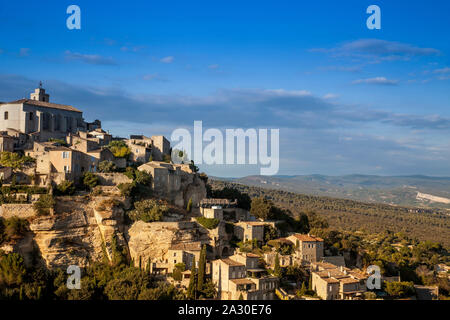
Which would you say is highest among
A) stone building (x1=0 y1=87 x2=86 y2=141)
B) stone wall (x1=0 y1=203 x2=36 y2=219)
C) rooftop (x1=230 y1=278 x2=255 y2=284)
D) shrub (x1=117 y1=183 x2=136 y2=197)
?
stone building (x1=0 y1=87 x2=86 y2=141)

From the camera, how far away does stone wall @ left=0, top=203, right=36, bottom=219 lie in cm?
3744

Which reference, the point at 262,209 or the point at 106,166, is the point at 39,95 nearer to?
the point at 106,166

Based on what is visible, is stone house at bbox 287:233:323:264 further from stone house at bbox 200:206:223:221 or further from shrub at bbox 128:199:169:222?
shrub at bbox 128:199:169:222

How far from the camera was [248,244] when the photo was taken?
4350 cm

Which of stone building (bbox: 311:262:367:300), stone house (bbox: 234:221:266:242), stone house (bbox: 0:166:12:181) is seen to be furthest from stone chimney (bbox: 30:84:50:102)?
stone building (bbox: 311:262:367:300)

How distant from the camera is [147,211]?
41.2 m

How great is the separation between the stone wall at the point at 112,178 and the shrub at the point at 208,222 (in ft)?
25.3

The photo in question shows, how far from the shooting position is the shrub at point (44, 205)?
38094mm

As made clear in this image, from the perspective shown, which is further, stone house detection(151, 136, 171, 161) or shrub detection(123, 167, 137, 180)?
stone house detection(151, 136, 171, 161)

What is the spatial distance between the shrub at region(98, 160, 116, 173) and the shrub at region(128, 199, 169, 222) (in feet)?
17.4

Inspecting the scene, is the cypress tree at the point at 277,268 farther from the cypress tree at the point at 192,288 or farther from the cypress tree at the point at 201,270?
the cypress tree at the point at 192,288

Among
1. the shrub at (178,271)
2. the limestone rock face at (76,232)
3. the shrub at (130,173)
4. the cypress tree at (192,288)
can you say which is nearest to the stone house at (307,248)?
the shrub at (178,271)

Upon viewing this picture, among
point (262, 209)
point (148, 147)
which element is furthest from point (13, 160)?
point (262, 209)

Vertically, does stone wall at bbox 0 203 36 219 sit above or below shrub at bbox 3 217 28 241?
above
